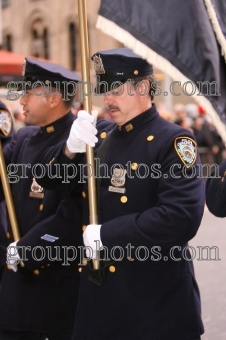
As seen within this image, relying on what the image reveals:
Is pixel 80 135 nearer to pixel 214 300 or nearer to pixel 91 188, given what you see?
pixel 91 188

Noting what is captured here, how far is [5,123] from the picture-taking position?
4.90m

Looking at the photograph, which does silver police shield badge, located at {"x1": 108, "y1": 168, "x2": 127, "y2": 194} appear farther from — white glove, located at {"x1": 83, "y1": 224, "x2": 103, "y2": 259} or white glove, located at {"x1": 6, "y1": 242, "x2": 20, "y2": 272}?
white glove, located at {"x1": 6, "y1": 242, "x2": 20, "y2": 272}

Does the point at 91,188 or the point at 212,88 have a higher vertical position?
the point at 212,88

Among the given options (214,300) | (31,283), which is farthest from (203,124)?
(31,283)

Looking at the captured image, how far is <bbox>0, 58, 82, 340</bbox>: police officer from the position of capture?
4.17 metres

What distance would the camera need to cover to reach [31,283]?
14.1ft

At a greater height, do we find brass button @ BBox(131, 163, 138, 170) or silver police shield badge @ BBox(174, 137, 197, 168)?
silver police shield badge @ BBox(174, 137, 197, 168)

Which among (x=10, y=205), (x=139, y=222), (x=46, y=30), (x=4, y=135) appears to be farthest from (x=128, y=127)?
(x=46, y=30)

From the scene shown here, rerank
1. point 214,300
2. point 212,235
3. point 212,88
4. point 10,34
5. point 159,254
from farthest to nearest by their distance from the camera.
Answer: point 10,34
point 212,235
point 214,300
point 159,254
point 212,88

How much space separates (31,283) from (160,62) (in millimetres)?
1846

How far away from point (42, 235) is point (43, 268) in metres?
0.23

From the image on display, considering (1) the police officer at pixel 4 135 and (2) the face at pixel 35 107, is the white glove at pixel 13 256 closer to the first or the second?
(1) the police officer at pixel 4 135

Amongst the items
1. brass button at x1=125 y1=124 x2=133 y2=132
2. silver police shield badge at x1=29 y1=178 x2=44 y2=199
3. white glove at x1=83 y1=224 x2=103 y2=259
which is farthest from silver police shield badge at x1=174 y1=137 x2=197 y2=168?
silver police shield badge at x1=29 y1=178 x2=44 y2=199

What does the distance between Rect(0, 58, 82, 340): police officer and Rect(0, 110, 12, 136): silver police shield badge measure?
1.31ft
